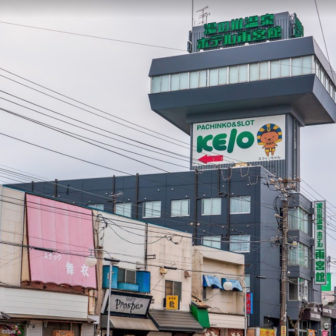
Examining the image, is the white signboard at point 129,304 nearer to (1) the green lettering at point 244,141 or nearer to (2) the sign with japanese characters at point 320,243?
(2) the sign with japanese characters at point 320,243

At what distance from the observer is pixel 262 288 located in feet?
219

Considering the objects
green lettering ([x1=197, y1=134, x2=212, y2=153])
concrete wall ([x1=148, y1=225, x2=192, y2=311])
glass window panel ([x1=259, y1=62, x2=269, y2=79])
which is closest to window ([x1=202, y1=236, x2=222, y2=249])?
green lettering ([x1=197, y1=134, x2=212, y2=153])

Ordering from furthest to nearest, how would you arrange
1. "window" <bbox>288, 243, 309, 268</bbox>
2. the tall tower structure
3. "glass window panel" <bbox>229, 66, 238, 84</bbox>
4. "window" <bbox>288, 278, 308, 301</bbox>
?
"glass window panel" <bbox>229, 66, 238, 84</bbox> → the tall tower structure → "window" <bbox>288, 243, 309, 268</bbox> → "window" <bbox>288, 278, 308, 301</bbox>

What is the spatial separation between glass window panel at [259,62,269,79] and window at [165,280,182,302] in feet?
126

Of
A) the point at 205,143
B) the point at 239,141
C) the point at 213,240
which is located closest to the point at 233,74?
the point at 239,141

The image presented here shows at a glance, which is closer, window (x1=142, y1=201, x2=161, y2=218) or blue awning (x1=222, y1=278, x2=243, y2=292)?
blue awning (x1=222, y1=278, x2=243, y2=292)

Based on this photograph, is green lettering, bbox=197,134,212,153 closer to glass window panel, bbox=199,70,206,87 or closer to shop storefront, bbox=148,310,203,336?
glass window panel, bbox=199,70,206,87

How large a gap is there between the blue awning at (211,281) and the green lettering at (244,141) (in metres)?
30.8

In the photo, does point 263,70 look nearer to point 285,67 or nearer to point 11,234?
point 285,67

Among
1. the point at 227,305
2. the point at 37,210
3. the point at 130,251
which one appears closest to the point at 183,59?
the point at 227,305

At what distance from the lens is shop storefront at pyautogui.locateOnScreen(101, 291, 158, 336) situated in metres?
41.7

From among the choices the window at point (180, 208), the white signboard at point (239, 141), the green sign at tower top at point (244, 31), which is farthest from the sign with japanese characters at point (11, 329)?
the green sign at tower top at point (244, 31)

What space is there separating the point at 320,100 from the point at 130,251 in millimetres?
44449

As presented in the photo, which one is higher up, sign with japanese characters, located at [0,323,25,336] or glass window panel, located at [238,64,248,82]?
glass window panel, located at [238,64,248,82]
